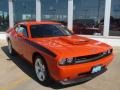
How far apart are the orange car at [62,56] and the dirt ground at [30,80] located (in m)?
0.26

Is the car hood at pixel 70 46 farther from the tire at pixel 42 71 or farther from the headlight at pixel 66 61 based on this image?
the tire at pixel 42 71

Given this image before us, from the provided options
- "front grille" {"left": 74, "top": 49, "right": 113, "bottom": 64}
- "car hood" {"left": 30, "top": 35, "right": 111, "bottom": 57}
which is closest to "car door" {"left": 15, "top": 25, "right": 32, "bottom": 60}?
"car hood" {"left": 30, "top": 35, "right": 111, "bottom": 57}

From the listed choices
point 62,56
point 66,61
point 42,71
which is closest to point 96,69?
point 66,61

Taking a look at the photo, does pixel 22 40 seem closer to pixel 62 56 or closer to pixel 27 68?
pixel 27 68

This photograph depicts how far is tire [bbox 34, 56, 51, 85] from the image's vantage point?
5178mm

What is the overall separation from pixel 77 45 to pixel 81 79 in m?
0.84

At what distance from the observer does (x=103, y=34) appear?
1041 centimetres

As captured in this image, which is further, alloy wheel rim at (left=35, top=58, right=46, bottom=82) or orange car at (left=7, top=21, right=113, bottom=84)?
alloy wheel rim at (left=35, top=58, right=46, bottom=82)

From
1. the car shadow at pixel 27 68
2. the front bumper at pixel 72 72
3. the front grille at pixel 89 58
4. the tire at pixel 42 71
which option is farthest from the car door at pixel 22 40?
the front grille at pixel 89 58

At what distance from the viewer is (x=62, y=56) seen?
4613mm

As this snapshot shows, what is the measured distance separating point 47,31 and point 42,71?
4.97 ft

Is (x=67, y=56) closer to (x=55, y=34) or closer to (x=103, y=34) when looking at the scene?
(x=55, y=34)

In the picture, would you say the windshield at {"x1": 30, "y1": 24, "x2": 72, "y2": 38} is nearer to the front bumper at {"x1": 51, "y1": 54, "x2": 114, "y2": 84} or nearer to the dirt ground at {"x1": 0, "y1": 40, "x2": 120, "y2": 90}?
the dirt ground at {"x1": 0, "y1": 40, "x2": 120, "y2": 90}

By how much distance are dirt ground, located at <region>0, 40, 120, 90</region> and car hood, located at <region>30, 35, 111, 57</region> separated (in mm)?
849
